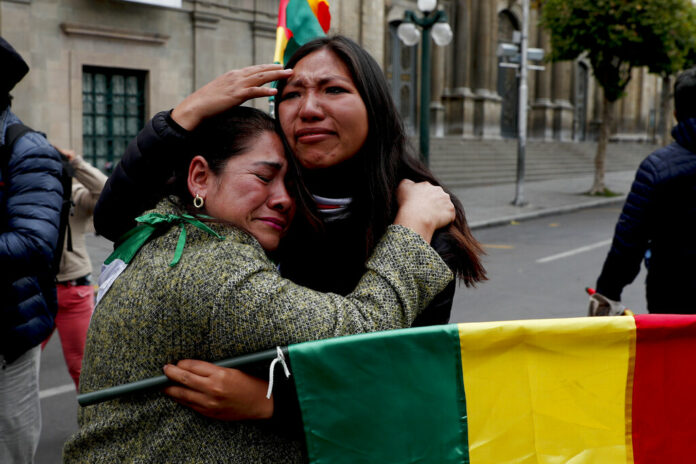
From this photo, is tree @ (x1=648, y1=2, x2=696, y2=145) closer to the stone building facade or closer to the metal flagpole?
the metal flagpole

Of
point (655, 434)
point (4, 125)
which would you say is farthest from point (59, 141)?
point (655, 434)

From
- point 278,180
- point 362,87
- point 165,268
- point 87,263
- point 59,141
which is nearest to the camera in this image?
point 165,268

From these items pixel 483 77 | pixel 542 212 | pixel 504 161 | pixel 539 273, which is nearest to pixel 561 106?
pixel 483 77

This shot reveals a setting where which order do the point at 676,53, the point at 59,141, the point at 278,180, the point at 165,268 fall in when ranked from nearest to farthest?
the point at 165,268, the point at 278,180, the point at 59,141, the point at 676,53

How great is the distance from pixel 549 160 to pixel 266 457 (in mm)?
27043

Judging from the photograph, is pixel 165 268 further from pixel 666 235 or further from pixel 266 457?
pixel 666 235

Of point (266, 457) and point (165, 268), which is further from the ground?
point (165, 268)

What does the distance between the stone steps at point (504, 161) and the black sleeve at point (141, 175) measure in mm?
18418

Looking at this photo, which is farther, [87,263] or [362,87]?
[87,263]

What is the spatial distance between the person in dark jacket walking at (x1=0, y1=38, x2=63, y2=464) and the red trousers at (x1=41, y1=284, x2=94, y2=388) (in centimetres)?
136

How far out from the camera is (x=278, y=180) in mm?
1649

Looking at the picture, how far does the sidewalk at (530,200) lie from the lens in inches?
595

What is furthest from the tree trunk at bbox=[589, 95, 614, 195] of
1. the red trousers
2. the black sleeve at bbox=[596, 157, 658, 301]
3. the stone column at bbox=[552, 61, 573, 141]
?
the red trousers

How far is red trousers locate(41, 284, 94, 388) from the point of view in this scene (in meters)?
4.08
